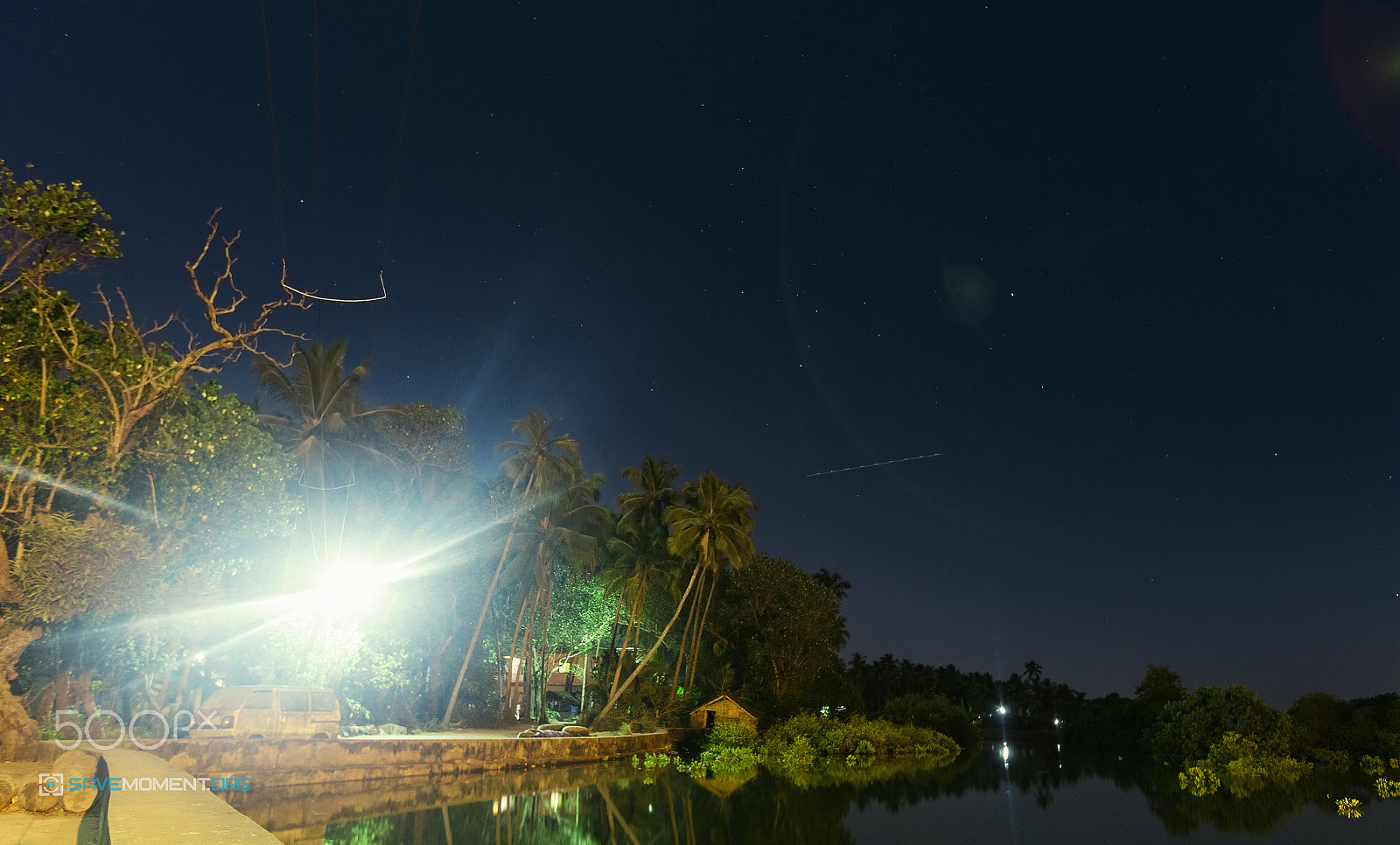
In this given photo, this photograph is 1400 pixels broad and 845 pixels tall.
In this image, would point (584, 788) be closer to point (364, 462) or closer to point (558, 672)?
point (364, 462)

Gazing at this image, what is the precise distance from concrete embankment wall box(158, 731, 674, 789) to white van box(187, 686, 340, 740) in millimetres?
391

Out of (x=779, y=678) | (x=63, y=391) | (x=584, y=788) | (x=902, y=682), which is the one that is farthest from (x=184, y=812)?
(x=902, y=682)

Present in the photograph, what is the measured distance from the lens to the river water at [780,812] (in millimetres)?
18406

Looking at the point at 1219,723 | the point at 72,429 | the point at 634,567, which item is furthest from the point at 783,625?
the point at 72,429

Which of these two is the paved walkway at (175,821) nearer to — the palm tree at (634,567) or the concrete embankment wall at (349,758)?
the concrete embankment wall at (349,758)

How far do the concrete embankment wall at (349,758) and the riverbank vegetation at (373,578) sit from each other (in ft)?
10.4

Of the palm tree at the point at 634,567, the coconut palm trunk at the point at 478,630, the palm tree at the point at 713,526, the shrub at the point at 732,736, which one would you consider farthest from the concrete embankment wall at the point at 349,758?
the palm tree at the point at 713,526

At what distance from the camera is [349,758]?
79.7 feet

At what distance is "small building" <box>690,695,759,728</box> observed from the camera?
48.2 meters

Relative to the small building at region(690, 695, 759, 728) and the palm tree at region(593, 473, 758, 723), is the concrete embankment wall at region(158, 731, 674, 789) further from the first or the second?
the small building at region(690, 695, 759, 728)

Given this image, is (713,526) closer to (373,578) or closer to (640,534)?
(640,534)

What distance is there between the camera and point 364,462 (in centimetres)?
3625

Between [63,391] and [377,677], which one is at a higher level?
[63,391]

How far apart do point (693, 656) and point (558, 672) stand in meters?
21.1
